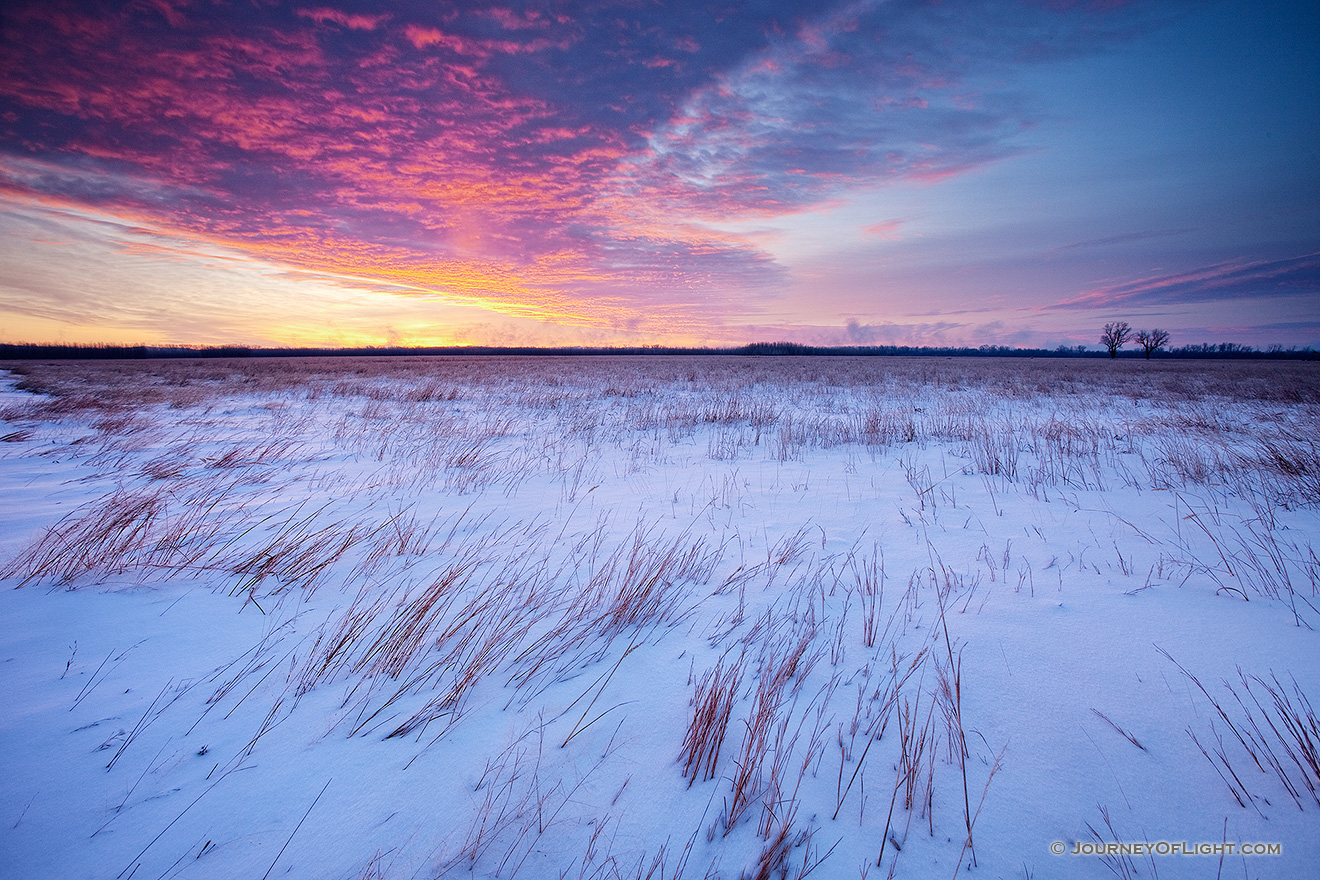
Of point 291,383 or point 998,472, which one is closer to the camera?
point 998,472

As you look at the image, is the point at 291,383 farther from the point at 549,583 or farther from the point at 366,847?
the point at 366,847

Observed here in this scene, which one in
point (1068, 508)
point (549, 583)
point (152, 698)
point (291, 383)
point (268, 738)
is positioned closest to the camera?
point (268, 738)

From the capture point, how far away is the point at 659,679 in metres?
2.48

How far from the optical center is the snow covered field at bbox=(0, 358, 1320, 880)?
1.62 meters

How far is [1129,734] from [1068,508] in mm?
3934

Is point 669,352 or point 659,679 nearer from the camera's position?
point 659,679

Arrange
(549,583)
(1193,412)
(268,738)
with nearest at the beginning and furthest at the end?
(268,738), (549,583), (1193,412)

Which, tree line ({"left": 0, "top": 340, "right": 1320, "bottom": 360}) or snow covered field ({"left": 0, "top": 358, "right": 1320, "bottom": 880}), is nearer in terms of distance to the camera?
snow covered field ({"left": 0, "top": 358, "right": 1320, "bottom": 880})

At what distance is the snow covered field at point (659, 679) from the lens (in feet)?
5.31

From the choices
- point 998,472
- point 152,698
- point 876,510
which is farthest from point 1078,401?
point 152,698

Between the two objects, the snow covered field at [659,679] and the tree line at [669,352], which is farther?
the tree line at [669,352]

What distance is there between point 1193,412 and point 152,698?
61.1ft

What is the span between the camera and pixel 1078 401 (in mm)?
14719

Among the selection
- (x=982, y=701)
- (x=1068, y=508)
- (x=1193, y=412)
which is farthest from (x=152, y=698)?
(x=1193, y=412)
